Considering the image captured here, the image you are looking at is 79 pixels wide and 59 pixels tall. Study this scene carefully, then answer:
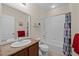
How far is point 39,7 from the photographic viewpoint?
4.61 feet

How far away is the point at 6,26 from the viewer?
1389mm

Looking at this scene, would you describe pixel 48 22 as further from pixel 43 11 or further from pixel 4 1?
pixel 4 1

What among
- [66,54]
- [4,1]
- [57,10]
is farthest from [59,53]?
[4,1]

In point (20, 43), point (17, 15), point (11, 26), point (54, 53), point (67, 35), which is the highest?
point (17, 15)

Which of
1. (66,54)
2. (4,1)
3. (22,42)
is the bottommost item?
(66,54)

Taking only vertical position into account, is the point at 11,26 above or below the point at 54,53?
Answer: above

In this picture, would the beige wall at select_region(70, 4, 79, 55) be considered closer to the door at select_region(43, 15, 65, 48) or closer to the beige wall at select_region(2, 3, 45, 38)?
the door at select_region(43, 15, 65, 48)

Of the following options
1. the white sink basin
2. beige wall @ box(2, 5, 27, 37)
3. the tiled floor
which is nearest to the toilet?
the tiled floor

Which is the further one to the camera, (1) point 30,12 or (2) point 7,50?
(1) point 30,12

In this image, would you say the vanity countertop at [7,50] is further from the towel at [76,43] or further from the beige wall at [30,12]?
the towel at [76,43]

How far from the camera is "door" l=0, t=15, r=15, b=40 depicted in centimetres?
137

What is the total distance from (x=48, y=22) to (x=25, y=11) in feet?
1.04

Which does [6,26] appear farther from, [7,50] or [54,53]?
[54,53]

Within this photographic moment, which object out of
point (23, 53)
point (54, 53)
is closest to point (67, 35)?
point (54, 53)
